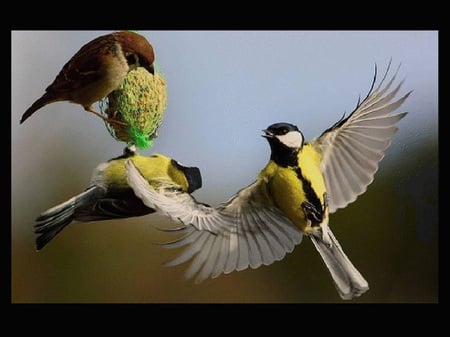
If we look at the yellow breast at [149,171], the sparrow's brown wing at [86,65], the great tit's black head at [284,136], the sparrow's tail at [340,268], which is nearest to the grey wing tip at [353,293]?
the sparrow's tail at [340,268]

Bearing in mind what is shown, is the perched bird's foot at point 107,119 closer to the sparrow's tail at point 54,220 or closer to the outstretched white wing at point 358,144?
the sparrow's tail at point 54,220

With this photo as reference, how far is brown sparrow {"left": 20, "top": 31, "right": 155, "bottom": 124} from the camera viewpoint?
2223mm

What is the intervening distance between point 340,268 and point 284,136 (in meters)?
0.43

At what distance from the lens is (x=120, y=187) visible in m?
2.25

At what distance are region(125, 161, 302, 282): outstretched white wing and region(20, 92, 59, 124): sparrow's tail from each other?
0.30 metres

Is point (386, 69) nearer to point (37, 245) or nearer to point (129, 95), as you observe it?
point (129, 95)

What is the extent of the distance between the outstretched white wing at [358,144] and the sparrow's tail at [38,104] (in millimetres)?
759

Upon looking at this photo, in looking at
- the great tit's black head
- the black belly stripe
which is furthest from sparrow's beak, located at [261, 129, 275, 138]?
the black belly stripe

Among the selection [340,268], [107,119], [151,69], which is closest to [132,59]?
[151,69]

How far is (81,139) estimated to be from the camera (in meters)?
2.34

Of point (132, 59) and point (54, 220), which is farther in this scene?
point (54, 220)

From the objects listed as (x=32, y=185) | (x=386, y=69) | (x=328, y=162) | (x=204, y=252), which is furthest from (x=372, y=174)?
(x=32, y=185)

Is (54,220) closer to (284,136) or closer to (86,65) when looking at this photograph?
(86,65)

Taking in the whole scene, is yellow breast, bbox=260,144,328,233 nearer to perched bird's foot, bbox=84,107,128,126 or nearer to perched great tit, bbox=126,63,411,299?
perched great tit, bbox=126,63,411,299
